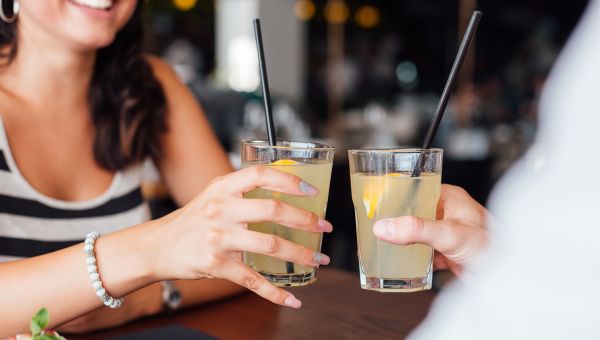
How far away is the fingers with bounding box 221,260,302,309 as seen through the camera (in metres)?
0.96

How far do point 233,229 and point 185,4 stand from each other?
26.9ft

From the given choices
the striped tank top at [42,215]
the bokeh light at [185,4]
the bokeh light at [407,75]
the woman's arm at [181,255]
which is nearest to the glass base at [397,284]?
the woman's arm at [181,255]

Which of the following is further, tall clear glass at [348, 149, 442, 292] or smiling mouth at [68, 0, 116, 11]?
smiling mouth at [68, 0, 116, 11]

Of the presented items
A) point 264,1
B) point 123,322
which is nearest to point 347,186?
point 123,322

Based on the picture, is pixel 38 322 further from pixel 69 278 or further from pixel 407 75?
pixel 407 75

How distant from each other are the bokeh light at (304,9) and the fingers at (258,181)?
8407 mm

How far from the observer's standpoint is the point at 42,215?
1.63m

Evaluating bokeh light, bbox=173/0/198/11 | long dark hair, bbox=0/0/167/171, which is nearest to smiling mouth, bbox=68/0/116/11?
long dark hair, bbox=0/0/167/171

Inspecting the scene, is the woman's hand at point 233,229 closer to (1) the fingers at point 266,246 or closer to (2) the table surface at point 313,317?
(1) the fingers at point 266,246

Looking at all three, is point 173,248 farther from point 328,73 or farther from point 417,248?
point 328,73

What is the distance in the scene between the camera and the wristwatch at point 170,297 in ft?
4.51

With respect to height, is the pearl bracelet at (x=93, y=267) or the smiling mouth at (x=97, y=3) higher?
the smiling mouth at (x=97, y=3)

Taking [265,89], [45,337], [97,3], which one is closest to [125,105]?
[97,3]

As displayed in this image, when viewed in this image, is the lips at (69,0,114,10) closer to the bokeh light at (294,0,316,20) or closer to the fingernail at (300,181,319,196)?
the fingernail at (300,181,319,196)
